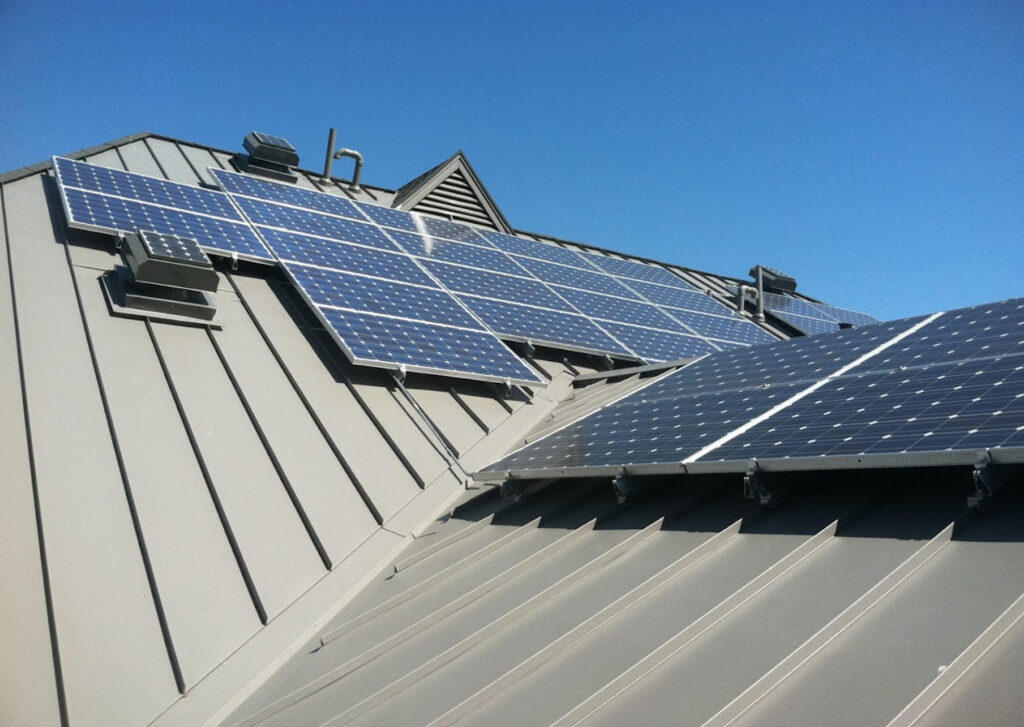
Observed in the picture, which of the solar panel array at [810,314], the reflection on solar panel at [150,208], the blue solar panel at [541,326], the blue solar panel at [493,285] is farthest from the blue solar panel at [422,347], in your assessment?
the solar panel array at [810,314]

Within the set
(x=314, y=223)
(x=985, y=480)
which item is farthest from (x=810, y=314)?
(x=985, y=480)

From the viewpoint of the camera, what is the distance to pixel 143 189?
16.5 meters

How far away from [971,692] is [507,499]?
6533 millimetres

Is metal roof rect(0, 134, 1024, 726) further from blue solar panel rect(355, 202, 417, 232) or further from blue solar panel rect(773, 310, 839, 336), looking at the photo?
blue solar panel rect(773, 310, 839, 336)

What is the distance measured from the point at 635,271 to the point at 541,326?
28.1ft

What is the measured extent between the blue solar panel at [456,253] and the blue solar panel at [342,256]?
1221 mm

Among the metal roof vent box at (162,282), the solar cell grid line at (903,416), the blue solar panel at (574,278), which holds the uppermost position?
the blue solar panel at (574,278)

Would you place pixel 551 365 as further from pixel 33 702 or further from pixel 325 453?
pixel 33 702

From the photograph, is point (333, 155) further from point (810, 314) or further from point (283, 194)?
point (810, 314)

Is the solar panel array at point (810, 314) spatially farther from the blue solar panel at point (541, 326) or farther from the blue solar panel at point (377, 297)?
the blue solar panel at point (377, 297)

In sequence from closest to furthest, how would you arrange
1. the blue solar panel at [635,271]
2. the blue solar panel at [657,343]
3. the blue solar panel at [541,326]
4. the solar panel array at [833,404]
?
the solar panel array at [833,404], the blue solar panel at [541,326], the blue solar panel at [657,343], the blue solar panel at [635,271]

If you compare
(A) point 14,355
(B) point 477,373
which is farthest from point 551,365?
(A) point 14,355

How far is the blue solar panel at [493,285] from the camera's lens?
17.1m

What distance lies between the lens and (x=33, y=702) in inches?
261
